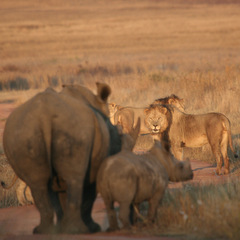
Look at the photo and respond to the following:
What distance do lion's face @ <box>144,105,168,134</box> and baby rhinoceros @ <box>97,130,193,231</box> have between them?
5.72m

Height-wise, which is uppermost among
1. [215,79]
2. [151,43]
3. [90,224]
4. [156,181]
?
[156,181]

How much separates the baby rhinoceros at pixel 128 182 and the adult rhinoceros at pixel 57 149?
0.64ft

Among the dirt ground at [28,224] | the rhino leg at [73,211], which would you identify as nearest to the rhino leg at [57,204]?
the rhino leg at [73,211]

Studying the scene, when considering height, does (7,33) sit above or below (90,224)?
below

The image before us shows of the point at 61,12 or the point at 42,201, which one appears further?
the point at 61,12

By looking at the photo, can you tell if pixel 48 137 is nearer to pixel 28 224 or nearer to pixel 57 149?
pixel 57 149

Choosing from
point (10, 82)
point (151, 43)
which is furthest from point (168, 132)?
point (151, 43)

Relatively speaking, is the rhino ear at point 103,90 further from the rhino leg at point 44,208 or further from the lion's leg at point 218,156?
the lion's leg at point 218,156

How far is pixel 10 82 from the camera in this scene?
34844mm

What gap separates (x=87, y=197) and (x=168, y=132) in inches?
235

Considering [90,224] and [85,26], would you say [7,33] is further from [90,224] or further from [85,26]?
[90,224]

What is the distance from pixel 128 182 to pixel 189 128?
6316 millimetres

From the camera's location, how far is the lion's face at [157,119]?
12.3 metres

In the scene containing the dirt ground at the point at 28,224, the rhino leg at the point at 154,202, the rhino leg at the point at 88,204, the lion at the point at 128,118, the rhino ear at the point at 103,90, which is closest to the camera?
the dirt ground at the point at 28,224
